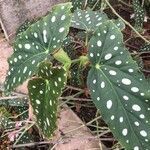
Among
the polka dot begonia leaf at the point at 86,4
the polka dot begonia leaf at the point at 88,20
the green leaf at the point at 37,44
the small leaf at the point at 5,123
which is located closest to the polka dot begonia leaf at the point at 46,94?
the green leaf at the point at 37,44

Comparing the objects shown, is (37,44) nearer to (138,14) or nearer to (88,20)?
(88,20)

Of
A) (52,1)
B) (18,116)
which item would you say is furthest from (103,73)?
(52,1)

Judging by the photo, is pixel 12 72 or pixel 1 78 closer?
pixel 12 72

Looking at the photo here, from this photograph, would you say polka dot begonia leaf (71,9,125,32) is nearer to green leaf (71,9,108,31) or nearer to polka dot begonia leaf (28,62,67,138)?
green leaf (71,9,108,31)

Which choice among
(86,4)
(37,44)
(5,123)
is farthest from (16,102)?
(86,4)

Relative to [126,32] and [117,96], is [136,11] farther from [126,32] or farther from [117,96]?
[117,96]

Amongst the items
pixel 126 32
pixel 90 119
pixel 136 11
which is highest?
pixel 136 11

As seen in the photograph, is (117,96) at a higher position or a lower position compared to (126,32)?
higher

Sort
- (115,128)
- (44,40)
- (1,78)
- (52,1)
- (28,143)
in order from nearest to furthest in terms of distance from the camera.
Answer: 1. (115,128)
2. (44,40)
3. (28,143)
4. (1,78)
5. (52,1)
